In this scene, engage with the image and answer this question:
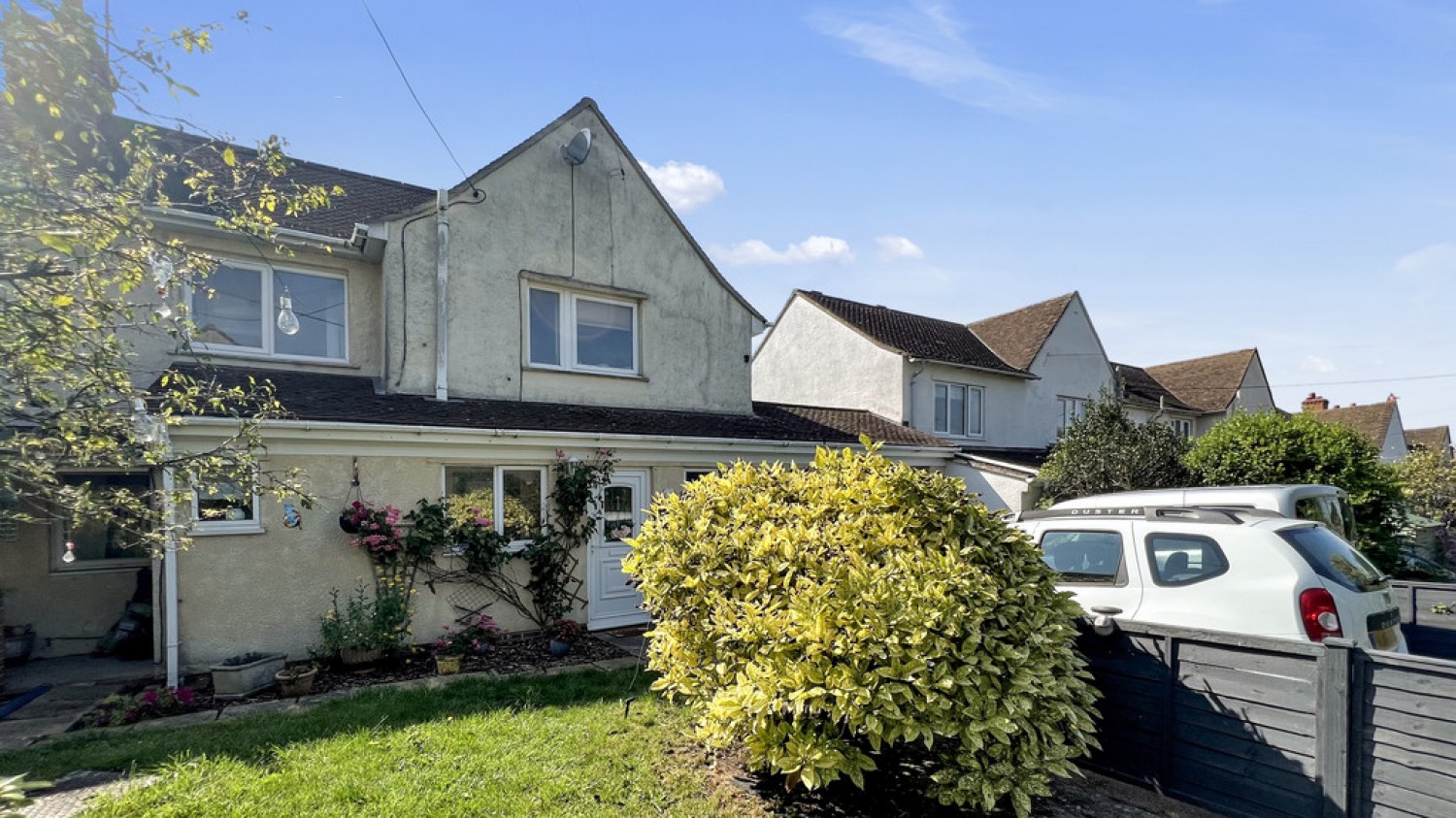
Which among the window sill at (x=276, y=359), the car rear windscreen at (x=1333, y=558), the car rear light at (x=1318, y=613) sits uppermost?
the window sill at (x=276, y=359)

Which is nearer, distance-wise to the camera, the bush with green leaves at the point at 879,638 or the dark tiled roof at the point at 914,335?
the bush with green leaves at the point at 879,638

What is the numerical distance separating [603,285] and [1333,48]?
1086cm

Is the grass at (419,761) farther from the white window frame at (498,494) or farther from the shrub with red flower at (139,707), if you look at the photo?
the white window frame at (498,494)

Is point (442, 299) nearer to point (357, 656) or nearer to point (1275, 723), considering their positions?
point (357, 656)

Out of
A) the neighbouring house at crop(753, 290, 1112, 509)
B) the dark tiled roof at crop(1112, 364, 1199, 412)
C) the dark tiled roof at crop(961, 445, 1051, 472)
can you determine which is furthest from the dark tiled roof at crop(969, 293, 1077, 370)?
the dark tiled roof at crop(1112, 364, 1199, 412)

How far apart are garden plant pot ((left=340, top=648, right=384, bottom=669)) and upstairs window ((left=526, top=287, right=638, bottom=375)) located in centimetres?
525

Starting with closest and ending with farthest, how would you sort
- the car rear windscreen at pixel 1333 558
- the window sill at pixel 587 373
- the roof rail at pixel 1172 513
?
the car rear windscreen at pixel 1333 558 < the roof rail at pixel 1172 513 < the window sill at pixel 587 373

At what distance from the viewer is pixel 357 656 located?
25.5ft

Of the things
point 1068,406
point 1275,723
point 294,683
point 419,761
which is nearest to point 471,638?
point 294,683

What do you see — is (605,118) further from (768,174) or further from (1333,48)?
(1333,48)

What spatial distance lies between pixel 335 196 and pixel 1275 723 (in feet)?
44.3

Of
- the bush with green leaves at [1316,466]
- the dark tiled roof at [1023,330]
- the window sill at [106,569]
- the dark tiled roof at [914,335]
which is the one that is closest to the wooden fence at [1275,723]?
the bush with green leaves at [1316,466]

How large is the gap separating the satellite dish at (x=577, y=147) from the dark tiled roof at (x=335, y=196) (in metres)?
3.53

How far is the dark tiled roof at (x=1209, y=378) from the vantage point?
96.7 ft
